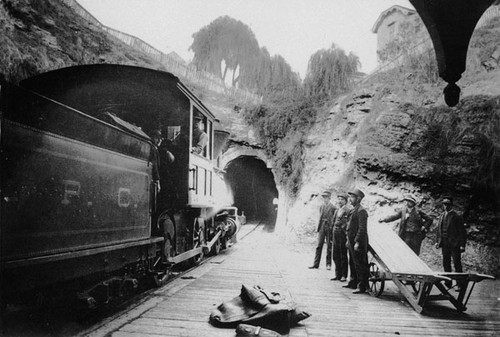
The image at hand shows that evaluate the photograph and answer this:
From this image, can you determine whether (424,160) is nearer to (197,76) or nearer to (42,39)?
(42,39)

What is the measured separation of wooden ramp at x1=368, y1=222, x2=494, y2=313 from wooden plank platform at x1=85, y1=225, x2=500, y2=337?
0.63 feet

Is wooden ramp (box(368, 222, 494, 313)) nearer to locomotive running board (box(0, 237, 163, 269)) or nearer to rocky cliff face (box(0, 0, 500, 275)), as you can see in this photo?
locomotive running board (box(0, 237, 163, 269))

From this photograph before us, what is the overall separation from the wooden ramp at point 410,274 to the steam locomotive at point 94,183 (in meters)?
3.30

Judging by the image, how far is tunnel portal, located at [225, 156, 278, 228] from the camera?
20.3m

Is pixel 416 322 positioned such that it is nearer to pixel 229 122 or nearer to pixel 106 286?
pixel 106 286

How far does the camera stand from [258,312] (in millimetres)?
3619

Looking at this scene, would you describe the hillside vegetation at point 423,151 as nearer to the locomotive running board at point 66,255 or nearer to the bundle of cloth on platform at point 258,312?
the bundle of cloth on platform at point 258,312

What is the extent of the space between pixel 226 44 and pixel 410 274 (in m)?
4.78

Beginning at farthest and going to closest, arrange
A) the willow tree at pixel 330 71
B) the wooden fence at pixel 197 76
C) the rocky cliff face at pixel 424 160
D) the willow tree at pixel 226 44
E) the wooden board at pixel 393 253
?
the wooden fence at pixel 197 76 → the willow tree at pixel 330 71 → the rocky cliff face at pixel 424 160 → the willow tree at pixel 226 44 → the wooden board at pixel 393 253

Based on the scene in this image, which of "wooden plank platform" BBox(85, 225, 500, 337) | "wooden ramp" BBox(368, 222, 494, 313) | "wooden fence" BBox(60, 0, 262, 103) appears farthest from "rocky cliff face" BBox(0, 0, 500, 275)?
"wooden ramp" BBox(368, 222, 494, 313)

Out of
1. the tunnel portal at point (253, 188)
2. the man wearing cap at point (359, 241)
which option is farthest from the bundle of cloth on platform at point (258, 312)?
the tunnel portal at point (253, 188)

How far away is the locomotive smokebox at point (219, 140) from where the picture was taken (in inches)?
556

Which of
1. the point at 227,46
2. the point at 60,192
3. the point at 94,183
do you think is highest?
the point at 227,46

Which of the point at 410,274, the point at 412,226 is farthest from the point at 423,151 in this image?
the point at 410,274
